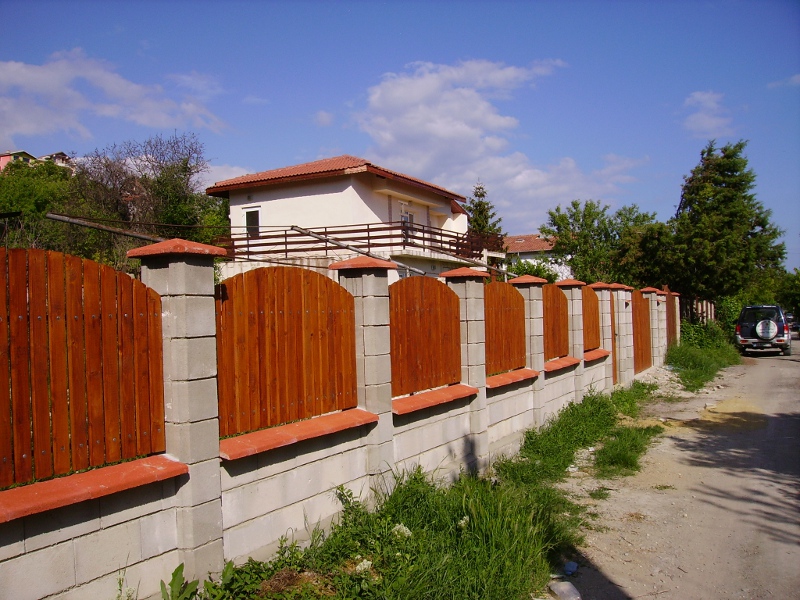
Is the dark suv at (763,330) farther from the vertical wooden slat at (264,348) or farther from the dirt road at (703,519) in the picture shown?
the vertical wooden slat at (264,348)

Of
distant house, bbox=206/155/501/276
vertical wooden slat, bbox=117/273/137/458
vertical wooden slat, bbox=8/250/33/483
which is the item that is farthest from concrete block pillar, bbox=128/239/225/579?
distant house, bbox=206/155/501/276

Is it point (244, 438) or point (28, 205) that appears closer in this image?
point (244, 438)

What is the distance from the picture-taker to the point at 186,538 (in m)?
3.78

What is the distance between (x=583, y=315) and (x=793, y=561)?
22.4 ft

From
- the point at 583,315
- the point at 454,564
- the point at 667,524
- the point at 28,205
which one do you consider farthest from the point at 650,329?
the point at 28,205

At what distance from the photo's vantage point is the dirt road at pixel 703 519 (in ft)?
16.2

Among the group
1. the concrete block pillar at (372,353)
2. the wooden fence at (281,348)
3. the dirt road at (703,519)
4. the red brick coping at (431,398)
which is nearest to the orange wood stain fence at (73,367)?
the wooden fence at (281,348)

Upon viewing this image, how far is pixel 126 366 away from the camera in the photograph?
3.68 m

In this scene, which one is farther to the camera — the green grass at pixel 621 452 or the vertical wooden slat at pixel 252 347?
the green grass at pixel 621 452

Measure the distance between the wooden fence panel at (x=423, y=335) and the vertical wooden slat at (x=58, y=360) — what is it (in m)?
3.28

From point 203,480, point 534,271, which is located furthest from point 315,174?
point 203,480

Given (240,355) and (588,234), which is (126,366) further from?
(588,234)

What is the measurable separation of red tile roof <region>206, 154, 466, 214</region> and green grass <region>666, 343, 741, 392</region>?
11.6m

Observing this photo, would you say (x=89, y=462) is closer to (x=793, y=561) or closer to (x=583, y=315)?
(x=793, y=561)
